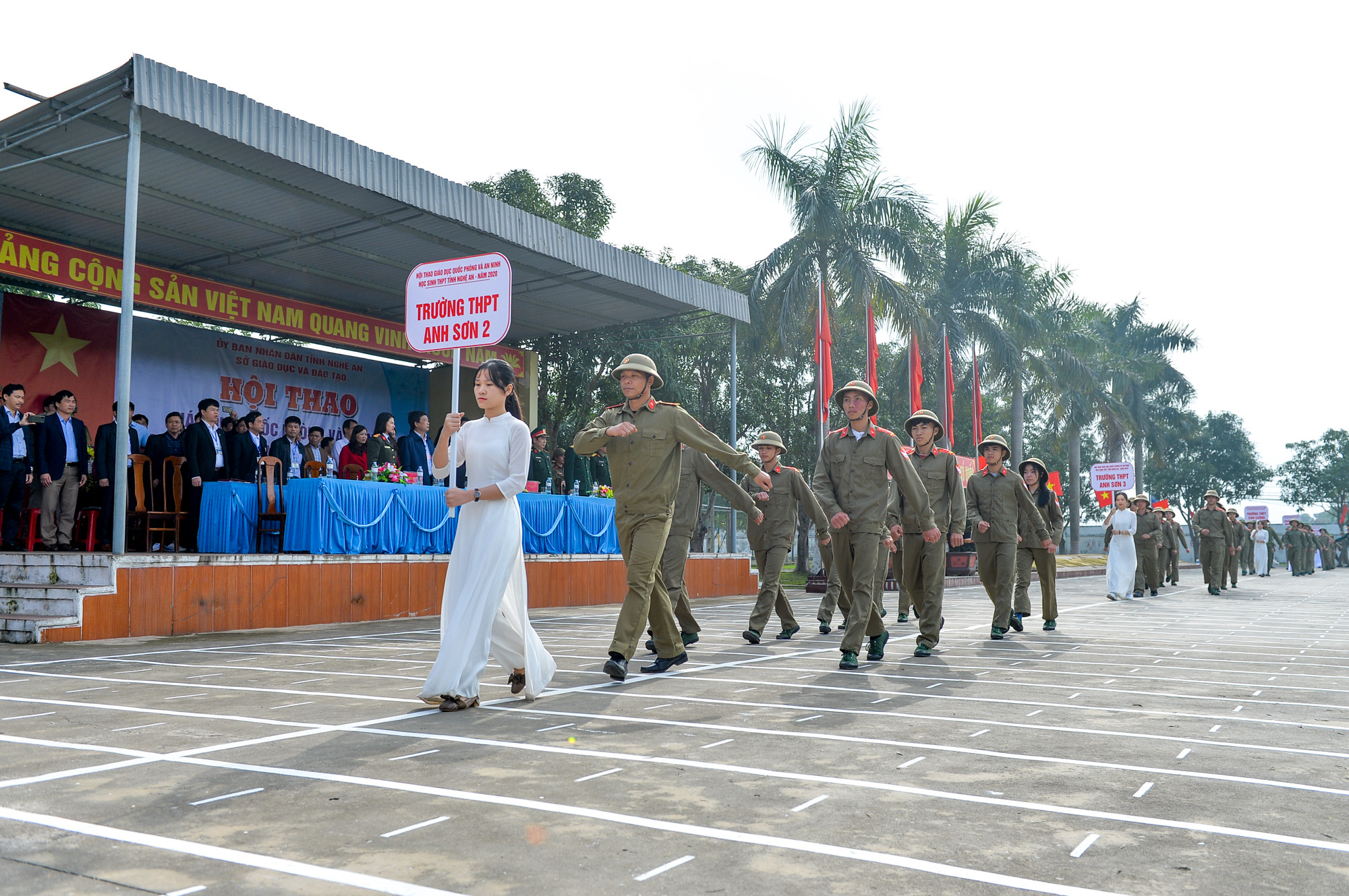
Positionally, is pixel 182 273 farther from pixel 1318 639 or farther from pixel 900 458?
pixel 1318 639

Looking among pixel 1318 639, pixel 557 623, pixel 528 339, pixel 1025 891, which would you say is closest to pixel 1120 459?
pixel 528 339

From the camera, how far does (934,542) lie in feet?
28.7

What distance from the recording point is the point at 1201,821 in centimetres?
358

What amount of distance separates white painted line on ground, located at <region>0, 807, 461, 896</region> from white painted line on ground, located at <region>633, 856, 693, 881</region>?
1.63ft

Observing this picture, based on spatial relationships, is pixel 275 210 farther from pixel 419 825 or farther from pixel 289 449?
pixel 419 825

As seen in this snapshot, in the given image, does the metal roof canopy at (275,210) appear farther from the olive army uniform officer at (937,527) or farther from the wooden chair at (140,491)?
the olive army uniform officer at (937,527)

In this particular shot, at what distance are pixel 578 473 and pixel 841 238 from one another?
36.5 feet

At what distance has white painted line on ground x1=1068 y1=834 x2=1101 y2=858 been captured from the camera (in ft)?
10.4

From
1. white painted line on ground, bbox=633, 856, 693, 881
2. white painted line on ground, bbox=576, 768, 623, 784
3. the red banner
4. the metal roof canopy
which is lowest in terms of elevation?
white painted line on ground, bbox=576, 768, 623, 784

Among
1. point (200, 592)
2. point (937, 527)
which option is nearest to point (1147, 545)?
point (937, 527)

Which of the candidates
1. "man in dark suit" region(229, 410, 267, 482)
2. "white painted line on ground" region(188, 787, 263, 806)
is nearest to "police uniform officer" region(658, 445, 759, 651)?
"white painted line on ground" region(188, 787, 263, 806)

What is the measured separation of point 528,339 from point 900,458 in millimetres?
16437

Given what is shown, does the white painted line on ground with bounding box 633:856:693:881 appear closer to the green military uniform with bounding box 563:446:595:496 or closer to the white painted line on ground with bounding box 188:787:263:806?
the white painted line on ground with bounding box 188:787:263:806

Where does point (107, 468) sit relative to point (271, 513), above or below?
above
